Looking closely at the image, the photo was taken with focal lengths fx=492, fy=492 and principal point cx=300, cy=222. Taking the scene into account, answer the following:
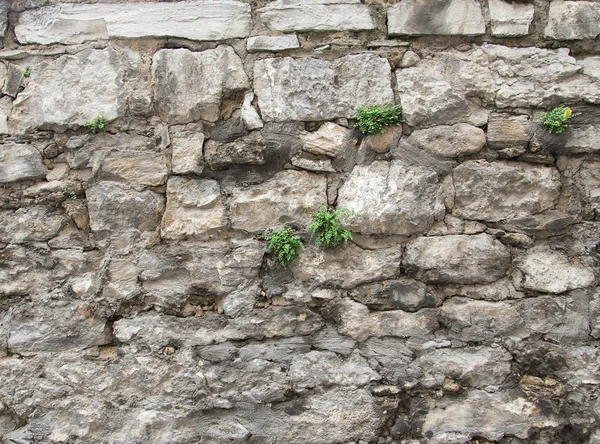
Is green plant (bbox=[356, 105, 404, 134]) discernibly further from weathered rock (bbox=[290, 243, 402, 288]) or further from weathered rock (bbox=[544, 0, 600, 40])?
weathered rock (bbox=[544, 0, 600, 40])

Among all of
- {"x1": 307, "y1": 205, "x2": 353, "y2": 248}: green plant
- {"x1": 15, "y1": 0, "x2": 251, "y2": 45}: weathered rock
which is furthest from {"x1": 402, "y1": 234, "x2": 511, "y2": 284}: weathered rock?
{"x1": 15, "y1": 0, "x2": 251, "y2": 45}: weathered rock

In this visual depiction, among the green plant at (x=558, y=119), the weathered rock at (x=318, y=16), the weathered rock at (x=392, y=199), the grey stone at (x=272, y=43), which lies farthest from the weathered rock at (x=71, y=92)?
the green plant at (x=558, y=119)

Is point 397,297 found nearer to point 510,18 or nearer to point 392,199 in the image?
point 392,199

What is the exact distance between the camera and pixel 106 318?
221 cm

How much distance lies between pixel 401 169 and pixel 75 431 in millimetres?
1840

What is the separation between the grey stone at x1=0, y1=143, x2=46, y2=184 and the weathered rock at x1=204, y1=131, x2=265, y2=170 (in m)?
0.78

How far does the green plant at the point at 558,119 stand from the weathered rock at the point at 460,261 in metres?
0.57

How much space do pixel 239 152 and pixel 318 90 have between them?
1.52ft

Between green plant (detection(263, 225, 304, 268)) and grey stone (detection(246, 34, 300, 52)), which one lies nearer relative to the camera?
green plant (detection(263, 225, 304, 268))

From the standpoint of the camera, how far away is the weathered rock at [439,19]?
2275 millimetres

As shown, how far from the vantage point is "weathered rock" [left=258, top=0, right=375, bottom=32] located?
2281 millimetres

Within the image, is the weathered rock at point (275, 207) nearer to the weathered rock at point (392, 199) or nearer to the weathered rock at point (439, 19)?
the weathered rock at point (392, 199)

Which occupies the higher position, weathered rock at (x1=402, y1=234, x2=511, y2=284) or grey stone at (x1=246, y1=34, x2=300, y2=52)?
grey stone at (x1=246, y1=34, x2=300, y2=52)

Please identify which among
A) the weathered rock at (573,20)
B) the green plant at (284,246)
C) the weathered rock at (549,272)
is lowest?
the weathered rock at (549,272)
